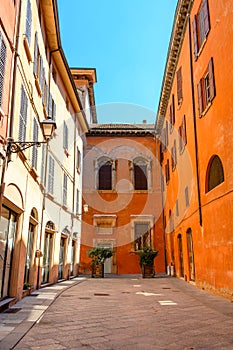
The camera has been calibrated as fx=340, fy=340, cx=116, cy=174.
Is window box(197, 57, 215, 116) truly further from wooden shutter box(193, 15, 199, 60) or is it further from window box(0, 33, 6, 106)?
window box(0, 33, 6, 106)

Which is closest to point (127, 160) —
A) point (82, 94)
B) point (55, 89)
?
point (82, 94)

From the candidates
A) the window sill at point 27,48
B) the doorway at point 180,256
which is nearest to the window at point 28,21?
the window sill at point 27,48

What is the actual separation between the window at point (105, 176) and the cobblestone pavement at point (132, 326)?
14.6m

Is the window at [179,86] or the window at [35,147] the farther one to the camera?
the window at [179,86]

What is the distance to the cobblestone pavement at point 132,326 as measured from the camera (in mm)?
4434

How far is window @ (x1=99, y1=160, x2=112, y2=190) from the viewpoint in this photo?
23203 mm

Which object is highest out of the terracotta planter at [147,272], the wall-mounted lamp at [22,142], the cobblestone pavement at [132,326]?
the wall-mounted lamp at [22,142]

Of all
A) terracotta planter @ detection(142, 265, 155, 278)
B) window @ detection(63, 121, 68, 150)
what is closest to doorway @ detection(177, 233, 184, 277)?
terracotta planter @ detection(142, 265, 155, 278)

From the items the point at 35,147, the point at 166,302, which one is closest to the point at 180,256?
the point at 166,302

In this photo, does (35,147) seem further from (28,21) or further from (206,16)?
(206,16)

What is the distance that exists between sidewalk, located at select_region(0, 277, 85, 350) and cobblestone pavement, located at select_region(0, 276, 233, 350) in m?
0.05

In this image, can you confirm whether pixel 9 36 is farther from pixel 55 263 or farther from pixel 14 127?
pixel 55 263

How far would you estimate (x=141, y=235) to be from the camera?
22000 mm

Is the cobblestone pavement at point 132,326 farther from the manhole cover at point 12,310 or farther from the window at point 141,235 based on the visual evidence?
the window at point 141,235
